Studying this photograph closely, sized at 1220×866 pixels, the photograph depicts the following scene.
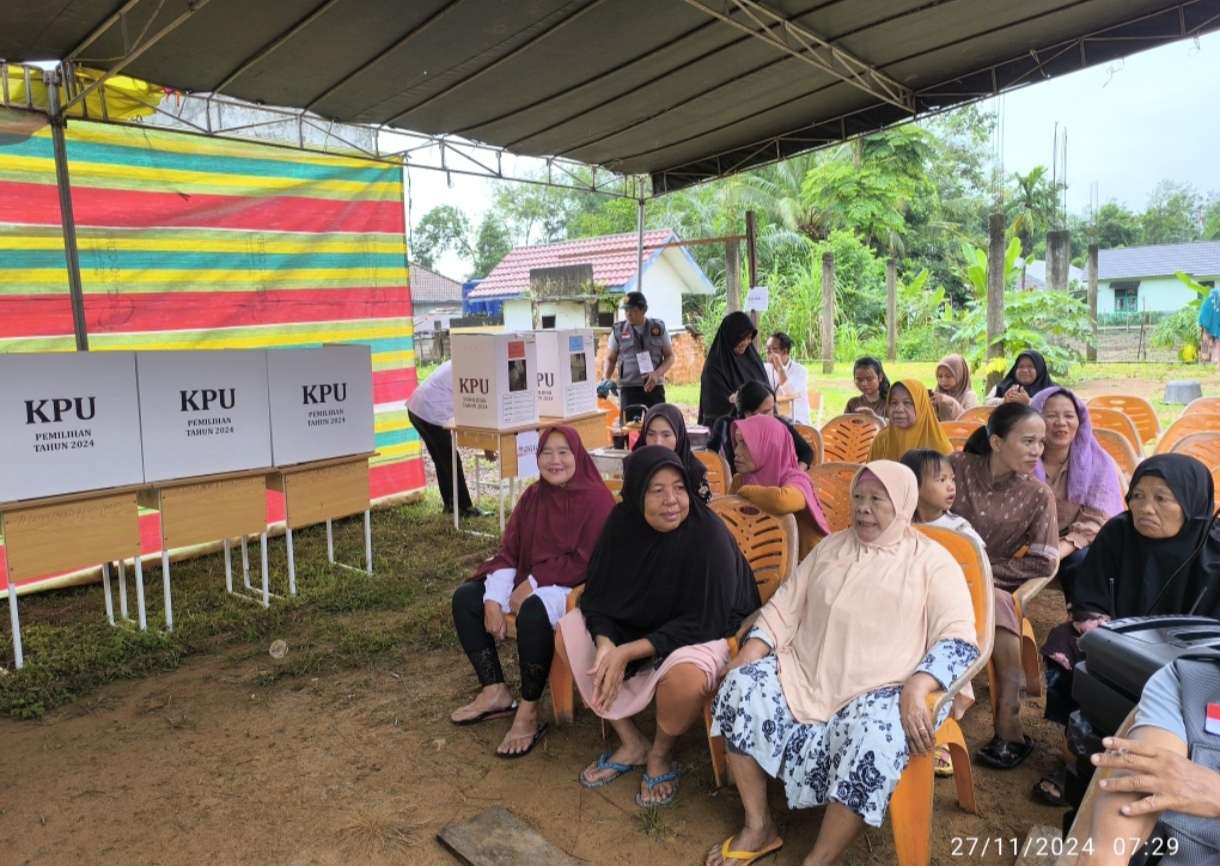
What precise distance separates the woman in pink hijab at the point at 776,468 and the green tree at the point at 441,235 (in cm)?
4541

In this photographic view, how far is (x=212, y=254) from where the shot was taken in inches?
225

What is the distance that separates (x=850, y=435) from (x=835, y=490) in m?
1.65

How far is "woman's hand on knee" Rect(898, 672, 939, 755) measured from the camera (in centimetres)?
211

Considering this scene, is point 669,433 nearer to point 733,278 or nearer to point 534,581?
point 534,581

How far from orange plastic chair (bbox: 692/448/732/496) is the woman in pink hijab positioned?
51cm

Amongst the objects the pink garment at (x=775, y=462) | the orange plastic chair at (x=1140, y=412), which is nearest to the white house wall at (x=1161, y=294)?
the orange plastic chair at (x=1140, y=412)

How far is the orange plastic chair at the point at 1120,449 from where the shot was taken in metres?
4.27

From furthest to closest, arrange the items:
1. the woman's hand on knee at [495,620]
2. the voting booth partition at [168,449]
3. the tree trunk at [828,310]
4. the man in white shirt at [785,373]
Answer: the tree trunk at [828,310]
the man in white shirt at [785,373]
the voting booth partition at [168,449]
the woman's hand on knee at [495,620]

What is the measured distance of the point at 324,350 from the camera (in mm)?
4879

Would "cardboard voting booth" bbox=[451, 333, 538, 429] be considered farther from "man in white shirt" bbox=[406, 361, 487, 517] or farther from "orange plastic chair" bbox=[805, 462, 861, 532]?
"orange plastic chair" bbox=[805, 462, 861, 532]

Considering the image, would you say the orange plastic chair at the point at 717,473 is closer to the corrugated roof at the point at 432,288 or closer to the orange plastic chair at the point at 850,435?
the orange plastic chair at the point at 850,435

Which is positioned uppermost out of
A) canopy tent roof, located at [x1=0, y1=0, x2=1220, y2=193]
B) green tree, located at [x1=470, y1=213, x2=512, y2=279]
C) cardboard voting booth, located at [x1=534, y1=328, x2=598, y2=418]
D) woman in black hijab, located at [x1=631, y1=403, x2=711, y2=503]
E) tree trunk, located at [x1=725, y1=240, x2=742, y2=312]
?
green tree, located at [x1=470, y1=213, x2=512, y2=279]

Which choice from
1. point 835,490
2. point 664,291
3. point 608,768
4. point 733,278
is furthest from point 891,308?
point 608,768

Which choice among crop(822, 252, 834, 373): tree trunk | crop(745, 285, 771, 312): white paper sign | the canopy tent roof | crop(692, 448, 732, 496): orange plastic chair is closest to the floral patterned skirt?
crop(692, 448, 732, 496): orange plastic chair
